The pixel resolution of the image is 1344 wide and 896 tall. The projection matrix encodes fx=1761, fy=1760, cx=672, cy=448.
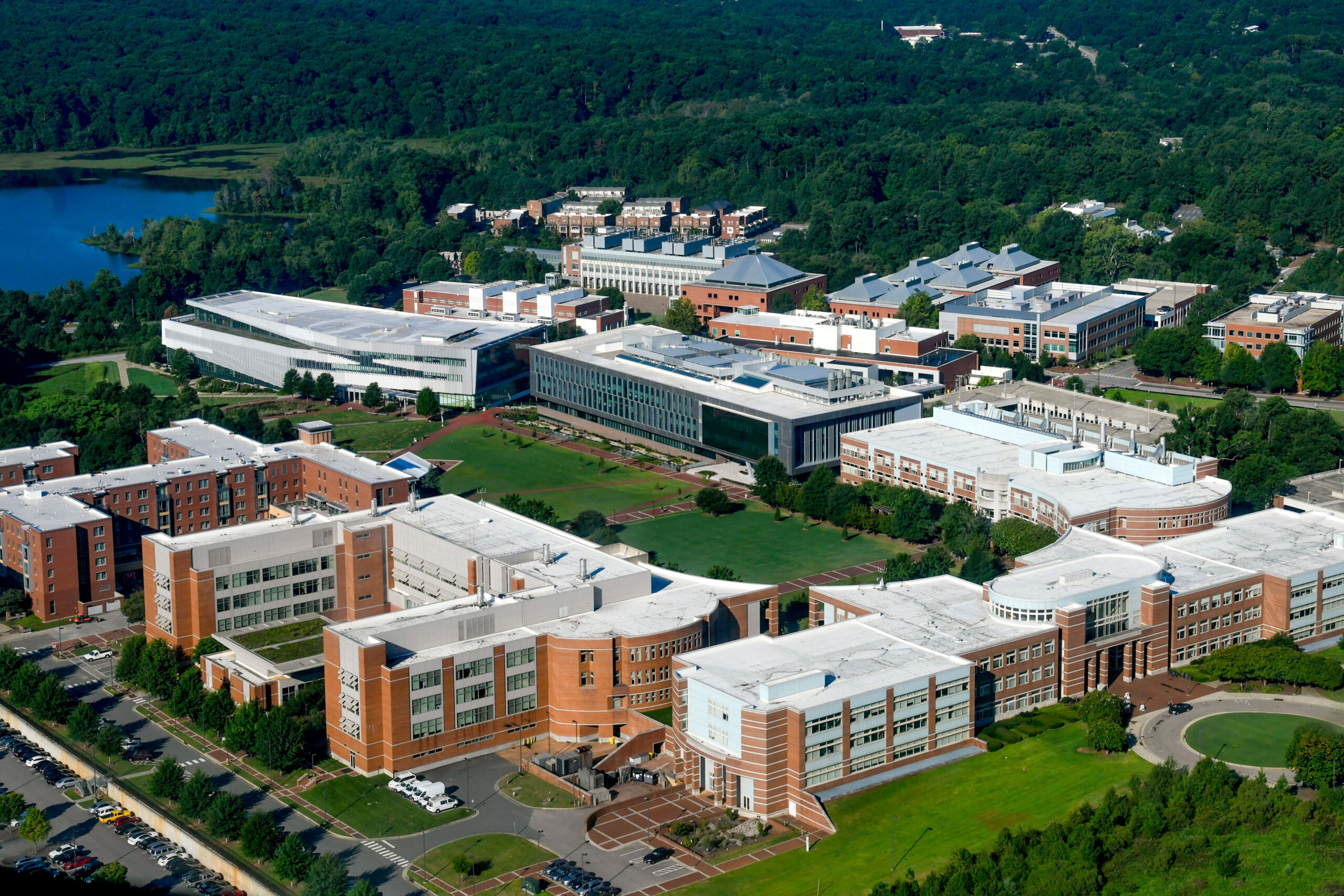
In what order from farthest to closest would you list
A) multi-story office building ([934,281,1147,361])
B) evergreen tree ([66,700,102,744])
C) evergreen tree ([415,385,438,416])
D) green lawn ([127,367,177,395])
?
multi-story office building ([934,281,1147,361]), green lawn ([127,367,177,395]), evergreen tree ([415,385,438,416]), evergreen tree ([66,700,102,744])

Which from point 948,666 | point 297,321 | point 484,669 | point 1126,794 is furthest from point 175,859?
point 297,321

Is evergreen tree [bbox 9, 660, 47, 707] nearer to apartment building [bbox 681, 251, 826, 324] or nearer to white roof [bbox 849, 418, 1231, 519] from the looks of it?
white roof [bbox 849, 418, 1231, 519]

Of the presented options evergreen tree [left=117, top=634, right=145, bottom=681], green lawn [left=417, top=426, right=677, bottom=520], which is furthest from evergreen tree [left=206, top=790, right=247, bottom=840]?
green lawn [left=417, top=426, right=677, bottom=520]

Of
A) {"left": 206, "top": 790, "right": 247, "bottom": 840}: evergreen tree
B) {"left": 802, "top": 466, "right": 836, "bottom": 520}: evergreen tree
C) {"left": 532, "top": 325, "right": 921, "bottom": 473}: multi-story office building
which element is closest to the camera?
{"left": 206, "top": 790, "right": 247, "bottom": 840}: evergreen tree

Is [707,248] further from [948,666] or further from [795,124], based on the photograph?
[948,666]

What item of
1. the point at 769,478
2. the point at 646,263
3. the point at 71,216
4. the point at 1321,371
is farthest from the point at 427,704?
the point at 71,216

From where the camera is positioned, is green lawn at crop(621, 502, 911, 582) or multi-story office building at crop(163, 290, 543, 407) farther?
multi-story office building at crop(163, 290, 543, 407)

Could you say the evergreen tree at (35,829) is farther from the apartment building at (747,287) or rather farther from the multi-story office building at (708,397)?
the apartment building at (747,287)

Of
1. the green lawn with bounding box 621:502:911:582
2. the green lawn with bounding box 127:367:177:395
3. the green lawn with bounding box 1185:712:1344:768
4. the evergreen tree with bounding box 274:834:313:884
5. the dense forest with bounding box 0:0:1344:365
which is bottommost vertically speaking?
the evergreen tree with bounding box 274:834:313:884
